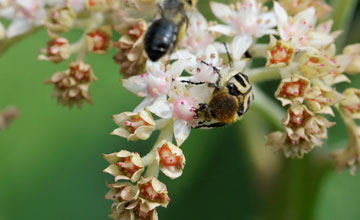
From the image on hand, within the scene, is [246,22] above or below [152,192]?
above

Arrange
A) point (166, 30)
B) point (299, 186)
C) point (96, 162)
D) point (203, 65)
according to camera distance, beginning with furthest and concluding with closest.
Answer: point (96, 162)
point (299, 186)
point (203, 65)
point (166, 30)

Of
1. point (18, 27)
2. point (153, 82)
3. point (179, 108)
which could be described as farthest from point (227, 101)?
point (18, 27)

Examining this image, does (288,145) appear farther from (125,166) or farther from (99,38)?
(99,38)

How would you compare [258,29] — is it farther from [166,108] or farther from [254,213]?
[254,213]

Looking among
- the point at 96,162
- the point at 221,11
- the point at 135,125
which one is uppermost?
the point at 221,11

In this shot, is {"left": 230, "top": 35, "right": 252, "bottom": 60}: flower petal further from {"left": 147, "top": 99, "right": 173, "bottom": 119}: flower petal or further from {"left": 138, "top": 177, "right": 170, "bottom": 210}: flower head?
{"left": 138, "top": 177, "right": 170, "bottom": 210}: flower head

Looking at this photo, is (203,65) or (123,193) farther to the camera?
(203,65)

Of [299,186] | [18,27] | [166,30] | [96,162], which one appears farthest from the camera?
[96,162]
